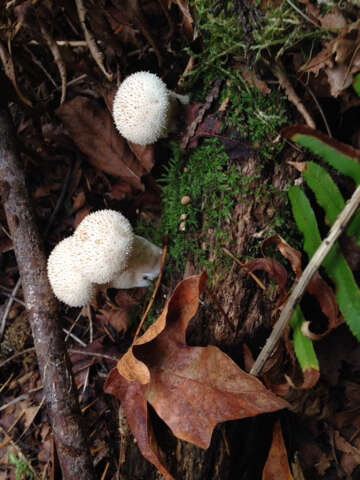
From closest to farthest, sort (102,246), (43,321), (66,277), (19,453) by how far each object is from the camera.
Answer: (102,246) → (66,277) → (43,321) → (19,453)

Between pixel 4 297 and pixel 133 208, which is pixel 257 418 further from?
pixel 4 297

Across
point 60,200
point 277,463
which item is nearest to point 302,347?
point 277,463

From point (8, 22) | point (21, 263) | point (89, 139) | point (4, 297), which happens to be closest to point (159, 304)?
point (21, 263)

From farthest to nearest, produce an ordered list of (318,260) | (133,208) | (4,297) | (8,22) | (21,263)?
(4,297), (133,208), (21,263), (8,22), (318,260)

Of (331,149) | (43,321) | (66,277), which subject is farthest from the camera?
(43,321)

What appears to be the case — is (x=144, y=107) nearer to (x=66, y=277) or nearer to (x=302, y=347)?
(x=66, y=277)
